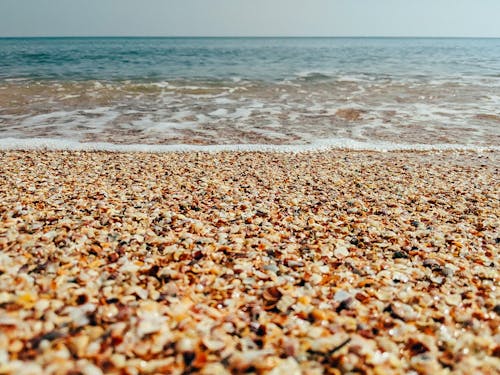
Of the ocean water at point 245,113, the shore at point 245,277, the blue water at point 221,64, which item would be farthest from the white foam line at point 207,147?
the blue water at point 221,64

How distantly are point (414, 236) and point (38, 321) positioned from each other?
13.9 ft

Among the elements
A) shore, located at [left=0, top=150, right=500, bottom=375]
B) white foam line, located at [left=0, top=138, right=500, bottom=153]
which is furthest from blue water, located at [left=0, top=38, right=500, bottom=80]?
shore, located at [left=0, top=150, right=500, bottom=375]

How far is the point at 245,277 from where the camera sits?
3758 millimetres

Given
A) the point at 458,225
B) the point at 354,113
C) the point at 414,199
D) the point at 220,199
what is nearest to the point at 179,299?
the point at 220,199

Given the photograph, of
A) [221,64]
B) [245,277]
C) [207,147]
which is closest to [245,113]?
[207,147]

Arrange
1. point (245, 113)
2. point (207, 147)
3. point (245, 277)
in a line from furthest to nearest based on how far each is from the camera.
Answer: point (245, 113), point (207, 147), point (245, 277)

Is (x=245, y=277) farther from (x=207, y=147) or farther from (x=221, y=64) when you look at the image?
(x=221, y=64)

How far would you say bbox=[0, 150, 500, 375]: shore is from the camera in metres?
2.70

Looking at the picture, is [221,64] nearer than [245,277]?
No

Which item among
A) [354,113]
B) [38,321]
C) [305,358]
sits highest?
[354,113]

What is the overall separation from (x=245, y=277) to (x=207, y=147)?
745 centimetres

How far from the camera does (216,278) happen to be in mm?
3719

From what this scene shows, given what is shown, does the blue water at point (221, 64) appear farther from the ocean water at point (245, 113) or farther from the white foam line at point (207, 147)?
the white foam line at point (207, 147)

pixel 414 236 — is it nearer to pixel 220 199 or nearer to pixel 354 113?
pixel 220 199
